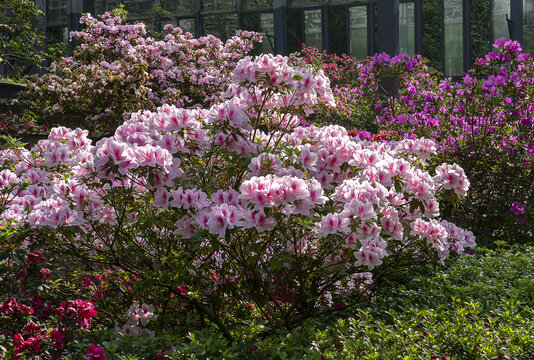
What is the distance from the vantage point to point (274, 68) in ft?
12.0

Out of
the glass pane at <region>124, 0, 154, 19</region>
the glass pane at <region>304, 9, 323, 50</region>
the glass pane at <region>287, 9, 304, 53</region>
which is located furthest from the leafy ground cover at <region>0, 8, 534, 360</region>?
the glass pane at <region>124, 0, 154, 19</region>

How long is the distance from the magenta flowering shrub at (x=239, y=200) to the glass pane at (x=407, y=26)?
629 inches

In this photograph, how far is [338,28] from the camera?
20469 millimetres

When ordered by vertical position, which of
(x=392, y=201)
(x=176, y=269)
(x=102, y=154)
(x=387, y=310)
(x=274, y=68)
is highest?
(x=274, y=68)

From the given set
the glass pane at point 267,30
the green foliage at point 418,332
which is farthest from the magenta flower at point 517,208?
the glass pane at point 267,30

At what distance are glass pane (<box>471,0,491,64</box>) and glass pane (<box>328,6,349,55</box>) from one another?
3.84 metres

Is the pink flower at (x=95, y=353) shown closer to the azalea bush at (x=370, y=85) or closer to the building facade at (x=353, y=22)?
the azalea bush at (x=370, y=85)

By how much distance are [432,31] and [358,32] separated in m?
2.27

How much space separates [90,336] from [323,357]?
1383 mm

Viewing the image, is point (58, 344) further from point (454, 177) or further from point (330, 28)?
point (330, 28)

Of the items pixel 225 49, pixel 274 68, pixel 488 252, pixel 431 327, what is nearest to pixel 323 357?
pixel 431 327

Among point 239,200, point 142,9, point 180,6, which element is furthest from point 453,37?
point 239,200

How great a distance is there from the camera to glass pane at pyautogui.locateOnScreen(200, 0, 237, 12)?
71.3 ft

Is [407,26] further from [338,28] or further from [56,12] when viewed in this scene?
[56,12]
